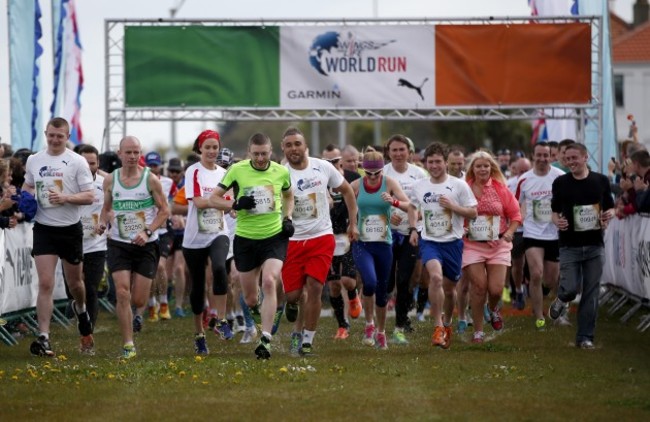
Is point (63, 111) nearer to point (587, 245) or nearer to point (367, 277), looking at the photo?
point (367, 277)

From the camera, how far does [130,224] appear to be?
1411 cm

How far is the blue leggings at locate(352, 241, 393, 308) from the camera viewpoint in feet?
49.6

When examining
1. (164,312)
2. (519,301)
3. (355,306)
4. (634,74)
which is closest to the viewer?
(355,306)

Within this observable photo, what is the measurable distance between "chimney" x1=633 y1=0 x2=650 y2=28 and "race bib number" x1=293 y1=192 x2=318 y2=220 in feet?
295

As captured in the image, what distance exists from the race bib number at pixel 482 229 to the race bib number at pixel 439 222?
0.42m

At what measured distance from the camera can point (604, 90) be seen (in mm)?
24578

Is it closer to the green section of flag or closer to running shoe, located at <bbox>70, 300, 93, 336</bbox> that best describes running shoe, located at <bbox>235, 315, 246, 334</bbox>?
running shoe, located at <bbox>70, 300, 93, 336</bbox>

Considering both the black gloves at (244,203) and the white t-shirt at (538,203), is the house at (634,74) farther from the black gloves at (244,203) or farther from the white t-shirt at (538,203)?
the black gloves at (244,203)

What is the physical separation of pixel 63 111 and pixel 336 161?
7223 millimetres

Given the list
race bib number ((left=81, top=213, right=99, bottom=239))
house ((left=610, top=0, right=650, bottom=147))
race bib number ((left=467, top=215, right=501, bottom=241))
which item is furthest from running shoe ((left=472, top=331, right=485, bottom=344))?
house ((left=610, top=0, right=650, bottom=147))

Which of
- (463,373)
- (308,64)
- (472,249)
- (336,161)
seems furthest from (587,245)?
(308,64)

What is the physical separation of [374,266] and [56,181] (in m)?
3.41

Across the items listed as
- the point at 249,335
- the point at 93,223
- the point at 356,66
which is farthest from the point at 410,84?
the point at 249,335

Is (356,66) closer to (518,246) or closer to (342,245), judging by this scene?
(518,246)
